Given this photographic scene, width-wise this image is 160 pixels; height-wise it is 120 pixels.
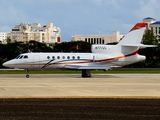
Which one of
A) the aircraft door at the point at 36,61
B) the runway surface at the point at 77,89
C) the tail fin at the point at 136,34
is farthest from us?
the tail fin at the point at 136,34

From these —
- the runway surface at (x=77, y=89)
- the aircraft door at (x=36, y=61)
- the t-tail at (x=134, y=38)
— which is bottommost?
the runway surface at (x=77, y=89)

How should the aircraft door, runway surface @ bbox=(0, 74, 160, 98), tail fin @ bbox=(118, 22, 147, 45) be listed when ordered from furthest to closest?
tail fin @ bbox=(118, 22, 147, 45) < the aircraft door < runway surface @ bbox=(0, 74, 160, 98)

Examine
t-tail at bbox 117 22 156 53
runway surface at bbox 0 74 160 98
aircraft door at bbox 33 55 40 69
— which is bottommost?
runway surface at bbox 0 74 160 98

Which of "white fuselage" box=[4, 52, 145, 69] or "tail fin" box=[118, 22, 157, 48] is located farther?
"tail fin" box=[118, 22, 157, 48]

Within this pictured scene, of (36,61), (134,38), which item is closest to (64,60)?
(36,61)

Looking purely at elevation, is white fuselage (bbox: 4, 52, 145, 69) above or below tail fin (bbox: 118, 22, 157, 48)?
below

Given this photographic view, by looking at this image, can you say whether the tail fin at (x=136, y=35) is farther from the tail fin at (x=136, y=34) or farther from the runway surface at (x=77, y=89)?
the runway surface at (x=77, y=89)

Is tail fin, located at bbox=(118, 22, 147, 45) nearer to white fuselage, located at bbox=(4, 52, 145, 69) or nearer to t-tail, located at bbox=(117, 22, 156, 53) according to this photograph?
t-tail, located at bbox=(117, 22, 156, 53)

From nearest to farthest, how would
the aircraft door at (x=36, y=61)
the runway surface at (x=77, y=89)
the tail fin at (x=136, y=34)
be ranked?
the runway surface at (x=77, y=89), the aircraft door at (x=36, y=61), the tail fin at (x=136, y=34)

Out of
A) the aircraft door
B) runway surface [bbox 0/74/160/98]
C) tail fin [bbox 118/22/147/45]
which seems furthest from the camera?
tail fin [bbox 118/22/147/45]

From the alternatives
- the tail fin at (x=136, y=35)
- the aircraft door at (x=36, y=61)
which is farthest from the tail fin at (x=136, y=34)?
the aircraft door at (x=36, y=61)

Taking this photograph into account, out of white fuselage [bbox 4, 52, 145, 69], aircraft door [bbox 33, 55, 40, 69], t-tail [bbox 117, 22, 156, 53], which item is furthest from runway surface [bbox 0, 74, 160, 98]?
t-tail [bbox 117, 22, 156, 53]

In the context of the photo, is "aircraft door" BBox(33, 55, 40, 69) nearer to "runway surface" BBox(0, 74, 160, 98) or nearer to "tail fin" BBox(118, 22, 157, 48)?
"tail fin" BBox(118, 22, 157, 48)

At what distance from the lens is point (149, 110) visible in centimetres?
1742
